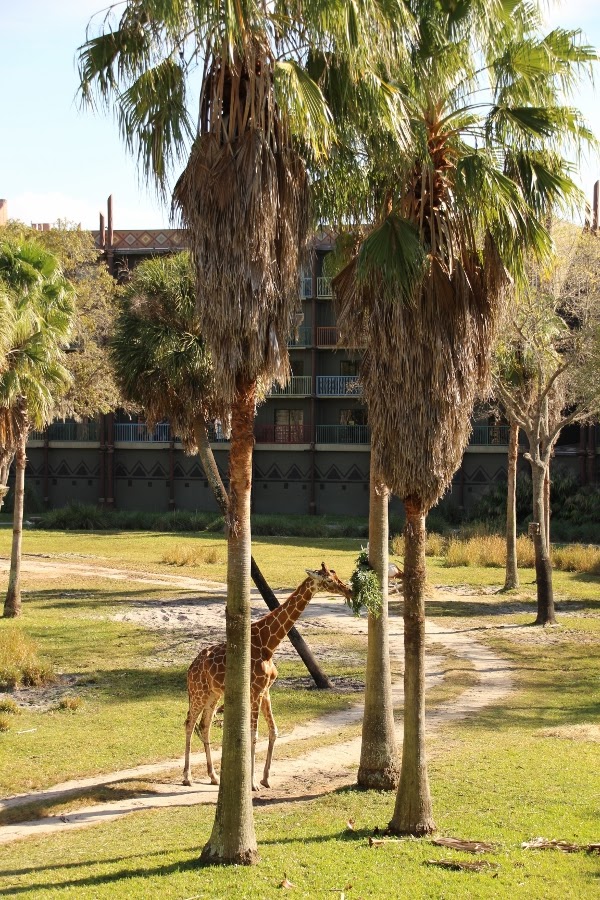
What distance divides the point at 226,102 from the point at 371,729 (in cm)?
682

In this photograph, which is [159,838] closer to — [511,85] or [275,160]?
[275,160]

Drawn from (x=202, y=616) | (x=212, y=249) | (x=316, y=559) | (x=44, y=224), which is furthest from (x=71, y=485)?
(x=212, y=249)

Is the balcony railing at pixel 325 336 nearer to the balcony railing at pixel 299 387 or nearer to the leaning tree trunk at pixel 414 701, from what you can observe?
the balcony railing at pixel 299 387

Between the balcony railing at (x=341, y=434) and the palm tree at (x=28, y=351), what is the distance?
96.3 feet

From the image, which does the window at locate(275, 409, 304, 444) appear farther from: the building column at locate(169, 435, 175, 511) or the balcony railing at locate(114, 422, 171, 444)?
the balcony railing at locate(114, 422, 171, 444)

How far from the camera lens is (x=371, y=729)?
38.0ft

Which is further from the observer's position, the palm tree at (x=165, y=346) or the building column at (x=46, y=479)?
the building column at (x=46, y=479)

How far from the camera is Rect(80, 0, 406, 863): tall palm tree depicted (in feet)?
28.6

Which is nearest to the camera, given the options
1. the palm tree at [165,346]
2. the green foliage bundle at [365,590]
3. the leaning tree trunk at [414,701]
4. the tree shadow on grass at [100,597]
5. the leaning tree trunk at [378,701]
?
the leaning tree trunk at [414,701]

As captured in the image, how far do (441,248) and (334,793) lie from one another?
6006 mm

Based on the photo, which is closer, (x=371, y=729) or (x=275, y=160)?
(x=275, y=160)

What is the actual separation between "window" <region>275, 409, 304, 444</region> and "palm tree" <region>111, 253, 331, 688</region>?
34.3 meters

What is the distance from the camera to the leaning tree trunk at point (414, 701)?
9.57 metres

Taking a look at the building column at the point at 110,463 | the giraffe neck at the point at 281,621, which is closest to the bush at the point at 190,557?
Result: the building column at the point at 110,463
